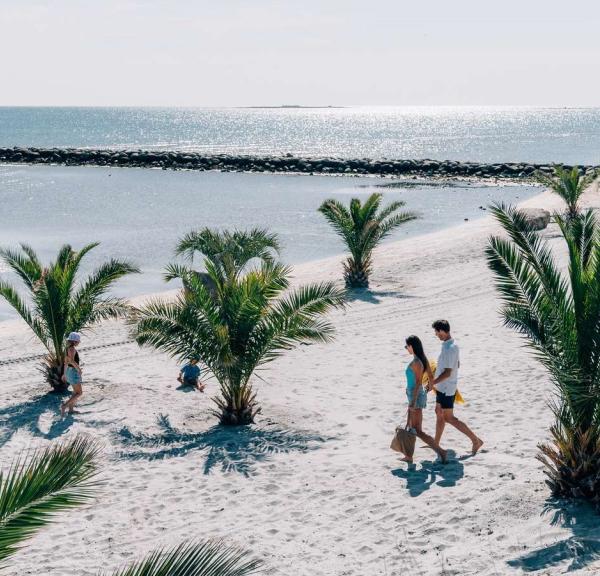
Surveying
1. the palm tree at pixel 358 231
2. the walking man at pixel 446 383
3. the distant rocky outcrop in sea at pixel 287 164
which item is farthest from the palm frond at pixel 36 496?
the distant rocky outcrop in sea at pixel 287 164

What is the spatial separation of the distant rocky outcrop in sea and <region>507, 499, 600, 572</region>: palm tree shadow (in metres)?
50.3

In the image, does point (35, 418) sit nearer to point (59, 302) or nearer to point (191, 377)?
point (59, 302)

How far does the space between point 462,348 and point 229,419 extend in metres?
4.71

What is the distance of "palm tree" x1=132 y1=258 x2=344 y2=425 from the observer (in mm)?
10172

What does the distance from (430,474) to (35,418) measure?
520 centimetres

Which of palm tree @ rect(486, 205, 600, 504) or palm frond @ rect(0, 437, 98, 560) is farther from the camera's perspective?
palm tree @ rect(486, 205, 600, 504)

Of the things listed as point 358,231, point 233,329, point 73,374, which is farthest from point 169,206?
point 233,329

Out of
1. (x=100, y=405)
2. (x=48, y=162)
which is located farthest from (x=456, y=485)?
(x=48, y=162)

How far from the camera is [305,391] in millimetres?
11766

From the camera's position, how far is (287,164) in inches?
2557

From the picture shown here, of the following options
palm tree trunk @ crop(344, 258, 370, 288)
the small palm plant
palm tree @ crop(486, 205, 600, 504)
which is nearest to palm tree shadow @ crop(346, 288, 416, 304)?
palm tree trunk @ crop(344, 258, 370, 288)

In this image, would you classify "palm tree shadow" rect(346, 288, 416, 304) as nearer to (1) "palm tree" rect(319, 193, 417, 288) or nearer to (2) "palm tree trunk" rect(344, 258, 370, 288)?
(2) "palm tree trunk" rect(344, 258, 370, 288)

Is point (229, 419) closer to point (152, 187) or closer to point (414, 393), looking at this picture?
point (414, 393)

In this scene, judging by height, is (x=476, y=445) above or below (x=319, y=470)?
above
